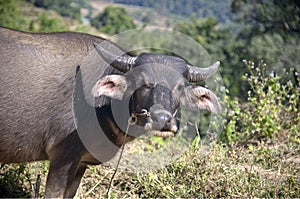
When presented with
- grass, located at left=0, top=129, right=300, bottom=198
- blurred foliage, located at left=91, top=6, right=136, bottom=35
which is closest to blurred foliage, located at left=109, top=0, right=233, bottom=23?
blurred foliage, located at left=91, top=6, right=136, bottom=35

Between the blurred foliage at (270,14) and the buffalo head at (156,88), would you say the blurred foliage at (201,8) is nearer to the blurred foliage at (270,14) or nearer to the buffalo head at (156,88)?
the blurred foliage at (270,14)

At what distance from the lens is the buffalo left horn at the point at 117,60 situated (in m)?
4.33

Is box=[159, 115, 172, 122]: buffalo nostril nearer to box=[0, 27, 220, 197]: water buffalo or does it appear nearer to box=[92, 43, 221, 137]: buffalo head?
box=[92, 43, 221, 137]: buffalo head

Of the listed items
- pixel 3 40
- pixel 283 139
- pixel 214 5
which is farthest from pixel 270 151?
pixel 214 5

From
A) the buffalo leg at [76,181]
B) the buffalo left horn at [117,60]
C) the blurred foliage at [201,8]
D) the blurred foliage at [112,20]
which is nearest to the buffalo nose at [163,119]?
the buffalo left horn at [117,60]

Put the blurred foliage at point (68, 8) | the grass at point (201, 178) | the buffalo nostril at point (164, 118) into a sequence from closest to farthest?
the buffalo nostril at point (164, 118)
the grass at point (201, 178)
the blurred foliage at point (68, 8)

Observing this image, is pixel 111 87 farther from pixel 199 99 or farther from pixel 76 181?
pixel 76 181

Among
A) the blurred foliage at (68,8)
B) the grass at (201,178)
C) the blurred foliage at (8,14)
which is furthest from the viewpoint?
the blurred foliage at (68,8)

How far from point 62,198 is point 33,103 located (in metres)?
0.87

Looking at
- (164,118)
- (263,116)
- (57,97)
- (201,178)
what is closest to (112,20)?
(263,116)

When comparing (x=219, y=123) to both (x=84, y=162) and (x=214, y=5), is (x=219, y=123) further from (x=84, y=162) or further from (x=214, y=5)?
(x=214, y=5)

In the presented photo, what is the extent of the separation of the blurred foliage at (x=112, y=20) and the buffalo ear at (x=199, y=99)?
30.4m

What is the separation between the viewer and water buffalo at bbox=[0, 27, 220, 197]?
431 centimetres

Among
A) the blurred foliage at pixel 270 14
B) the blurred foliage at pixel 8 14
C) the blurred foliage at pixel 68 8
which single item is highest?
the blurred foliage at pixel 270 14
